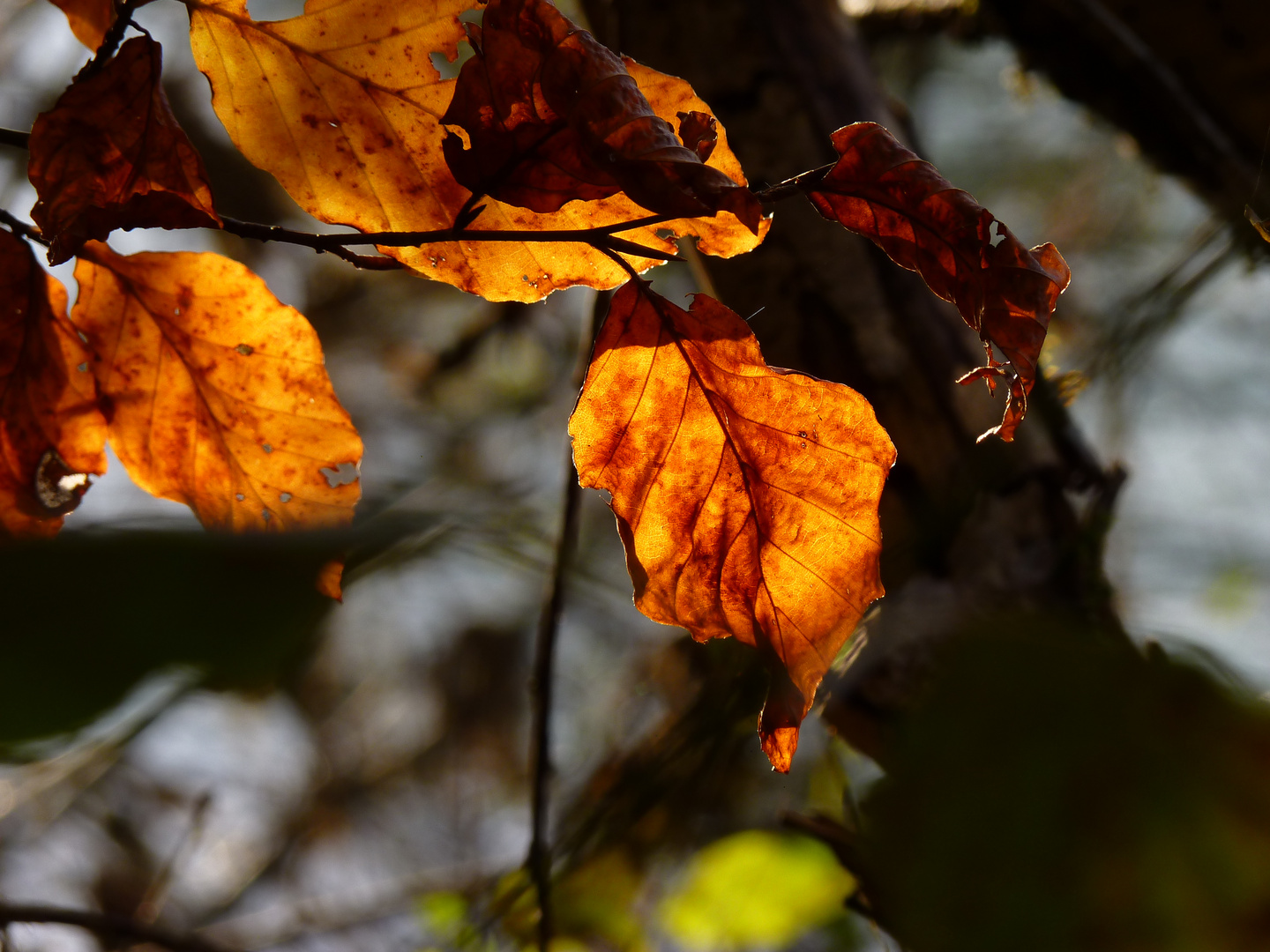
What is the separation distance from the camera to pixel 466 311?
8.32ft

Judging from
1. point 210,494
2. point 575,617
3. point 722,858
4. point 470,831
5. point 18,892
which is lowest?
point 470,831

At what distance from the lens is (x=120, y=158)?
1.29 ft

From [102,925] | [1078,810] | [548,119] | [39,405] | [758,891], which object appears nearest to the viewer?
[1078,810]

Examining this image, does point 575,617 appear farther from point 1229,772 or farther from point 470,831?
point 1229,772

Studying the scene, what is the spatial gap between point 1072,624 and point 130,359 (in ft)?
1.69

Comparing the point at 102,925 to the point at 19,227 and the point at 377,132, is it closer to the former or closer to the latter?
the point at 19,227

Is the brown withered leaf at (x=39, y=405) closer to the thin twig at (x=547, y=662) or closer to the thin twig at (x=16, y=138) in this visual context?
the thin twig at (x=16, y=138)

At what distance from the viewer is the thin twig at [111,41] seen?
1.20ft

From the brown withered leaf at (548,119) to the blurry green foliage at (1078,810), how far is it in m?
0.22

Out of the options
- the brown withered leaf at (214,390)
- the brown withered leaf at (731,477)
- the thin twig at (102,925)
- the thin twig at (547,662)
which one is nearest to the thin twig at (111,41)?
the brown withered leaf at (214,390)

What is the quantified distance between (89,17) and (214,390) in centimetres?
21

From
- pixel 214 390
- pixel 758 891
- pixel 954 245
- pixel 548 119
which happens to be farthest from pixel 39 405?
pixel 758 891

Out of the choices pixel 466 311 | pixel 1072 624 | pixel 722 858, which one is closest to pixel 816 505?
pixel 1072 624

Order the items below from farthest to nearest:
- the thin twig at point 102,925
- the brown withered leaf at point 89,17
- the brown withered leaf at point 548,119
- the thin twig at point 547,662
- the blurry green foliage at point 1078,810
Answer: the thin twig at point 547,662
the thin twig at point 102,925
the brown withered leaf at point 89,17
the brown withered leaf at point 548,119
the blurry green foliage at point 1078,810
